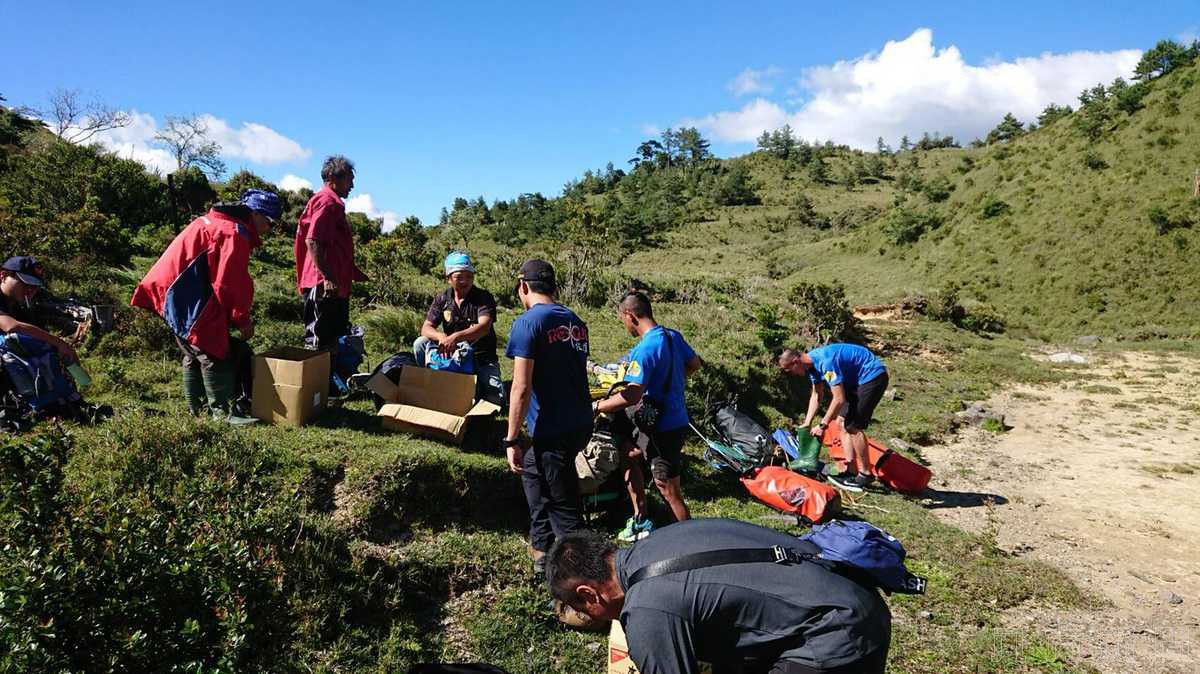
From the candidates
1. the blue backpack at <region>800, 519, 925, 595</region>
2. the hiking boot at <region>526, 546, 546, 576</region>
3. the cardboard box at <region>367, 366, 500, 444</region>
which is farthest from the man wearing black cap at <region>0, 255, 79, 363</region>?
the blue backpack at <region>800, 519, 925, 595</region>

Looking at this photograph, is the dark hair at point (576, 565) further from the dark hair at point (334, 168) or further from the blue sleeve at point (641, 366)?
the dark hair at point (334, 168)

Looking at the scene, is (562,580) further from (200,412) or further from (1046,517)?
(1046,517)

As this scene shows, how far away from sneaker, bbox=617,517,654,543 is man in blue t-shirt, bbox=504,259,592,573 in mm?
1182

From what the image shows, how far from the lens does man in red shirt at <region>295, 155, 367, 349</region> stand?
16.5 feet

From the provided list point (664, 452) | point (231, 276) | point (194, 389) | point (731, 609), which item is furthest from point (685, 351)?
point (194, 389)

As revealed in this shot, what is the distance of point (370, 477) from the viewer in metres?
4.36

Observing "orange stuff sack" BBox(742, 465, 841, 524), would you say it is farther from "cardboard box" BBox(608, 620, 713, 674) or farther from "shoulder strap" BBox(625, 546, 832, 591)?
"shoulder strap" BBox(625, 546, 832, 591)

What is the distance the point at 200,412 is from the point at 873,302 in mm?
21659

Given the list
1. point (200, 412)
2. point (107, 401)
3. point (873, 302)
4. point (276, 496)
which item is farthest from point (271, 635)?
point (873, 302)

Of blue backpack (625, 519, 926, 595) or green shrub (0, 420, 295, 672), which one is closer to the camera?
blue backpack (625, 519, 926, 595)

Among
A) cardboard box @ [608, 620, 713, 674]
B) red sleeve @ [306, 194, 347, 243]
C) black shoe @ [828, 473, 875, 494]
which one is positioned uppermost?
red sleeve @ [306, 194, 347, 243]

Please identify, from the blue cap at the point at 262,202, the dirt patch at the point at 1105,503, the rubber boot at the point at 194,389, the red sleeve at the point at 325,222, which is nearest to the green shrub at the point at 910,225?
the dirt patch at the point at 1105,503

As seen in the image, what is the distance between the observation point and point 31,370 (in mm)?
4430

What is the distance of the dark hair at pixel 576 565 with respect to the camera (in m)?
2.28
